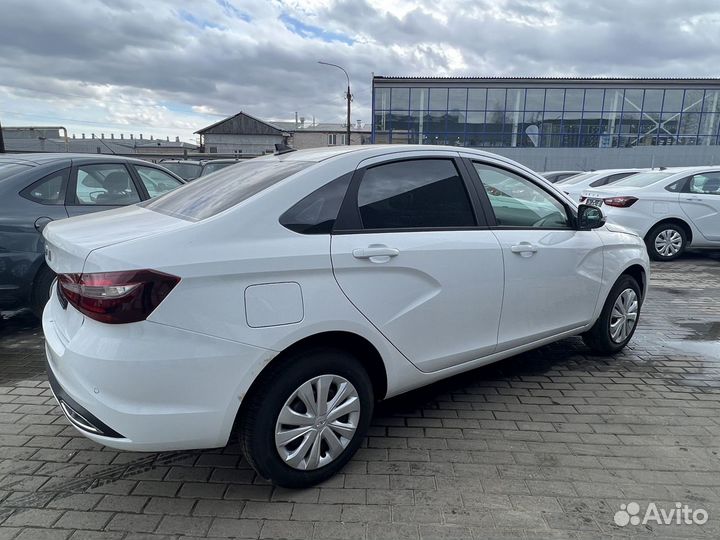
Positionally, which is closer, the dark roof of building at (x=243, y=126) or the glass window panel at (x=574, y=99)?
the glass window panel at (x=574, y=99)

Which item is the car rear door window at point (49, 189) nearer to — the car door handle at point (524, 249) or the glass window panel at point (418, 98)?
the car door handle at point (524, 249)

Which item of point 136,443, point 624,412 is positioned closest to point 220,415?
point 136,443

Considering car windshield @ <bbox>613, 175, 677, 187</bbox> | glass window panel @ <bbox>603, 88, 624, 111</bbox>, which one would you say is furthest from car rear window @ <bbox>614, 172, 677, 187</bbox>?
glass window panel @ <bbox>603, 88, 624, 111</bbox>

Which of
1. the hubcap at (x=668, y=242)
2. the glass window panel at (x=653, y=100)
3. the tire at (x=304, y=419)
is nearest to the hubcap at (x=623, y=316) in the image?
the tire at (x=304, y=419)

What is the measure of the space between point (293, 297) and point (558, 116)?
126 feet

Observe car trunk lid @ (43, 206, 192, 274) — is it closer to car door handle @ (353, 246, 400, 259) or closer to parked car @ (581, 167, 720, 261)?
car door handle @ (353, 246, 400, 259)

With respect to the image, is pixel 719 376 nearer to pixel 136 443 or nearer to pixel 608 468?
pixel 608 468

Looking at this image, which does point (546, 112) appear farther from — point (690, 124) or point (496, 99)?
point (690, 124)

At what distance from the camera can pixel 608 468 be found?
2709 mm

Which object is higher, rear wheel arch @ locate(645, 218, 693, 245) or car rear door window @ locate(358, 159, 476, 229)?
car rear door window @ locate(358, 159, 476, 229)

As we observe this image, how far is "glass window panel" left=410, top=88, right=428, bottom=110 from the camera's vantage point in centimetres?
3494

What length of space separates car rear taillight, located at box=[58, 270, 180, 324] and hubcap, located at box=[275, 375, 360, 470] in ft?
2.54

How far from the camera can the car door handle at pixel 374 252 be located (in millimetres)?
2443

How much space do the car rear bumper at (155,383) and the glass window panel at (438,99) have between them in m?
35.9
